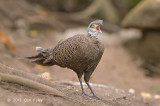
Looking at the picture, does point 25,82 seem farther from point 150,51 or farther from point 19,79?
point 150,51

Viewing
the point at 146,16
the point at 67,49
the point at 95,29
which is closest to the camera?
the point at 67,49

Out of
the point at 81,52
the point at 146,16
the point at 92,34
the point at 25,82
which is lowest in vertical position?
the point at 25,82

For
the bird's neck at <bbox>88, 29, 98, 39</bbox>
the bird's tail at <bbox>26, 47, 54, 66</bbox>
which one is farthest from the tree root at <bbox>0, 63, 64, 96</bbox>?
the bird's neck at <bbox>88, 29, 98, 39</bbox>

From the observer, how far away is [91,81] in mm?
7023

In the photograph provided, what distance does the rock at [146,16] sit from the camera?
10156mm

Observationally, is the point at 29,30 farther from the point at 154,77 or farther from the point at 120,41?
the point at 154,77

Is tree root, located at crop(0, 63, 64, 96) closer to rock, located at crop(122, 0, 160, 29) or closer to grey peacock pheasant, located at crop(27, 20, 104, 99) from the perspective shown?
grey peacock pheasant, located at crop(27, 20, 104, 99)

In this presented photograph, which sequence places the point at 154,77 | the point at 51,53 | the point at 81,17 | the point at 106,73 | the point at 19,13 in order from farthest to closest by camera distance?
the point at 81,17
the point at 19,13
the point at 154,77
the point at 106,73
the point at 51,53

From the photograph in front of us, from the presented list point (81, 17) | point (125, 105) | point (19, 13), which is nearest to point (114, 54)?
point (81, 17)

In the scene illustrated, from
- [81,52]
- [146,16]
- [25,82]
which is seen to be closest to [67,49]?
[81,52]

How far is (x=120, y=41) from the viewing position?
12648 mm

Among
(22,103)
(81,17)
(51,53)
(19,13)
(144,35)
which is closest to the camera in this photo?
(22,103)

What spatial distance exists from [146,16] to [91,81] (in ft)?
15.2

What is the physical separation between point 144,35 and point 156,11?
160 centimetres
